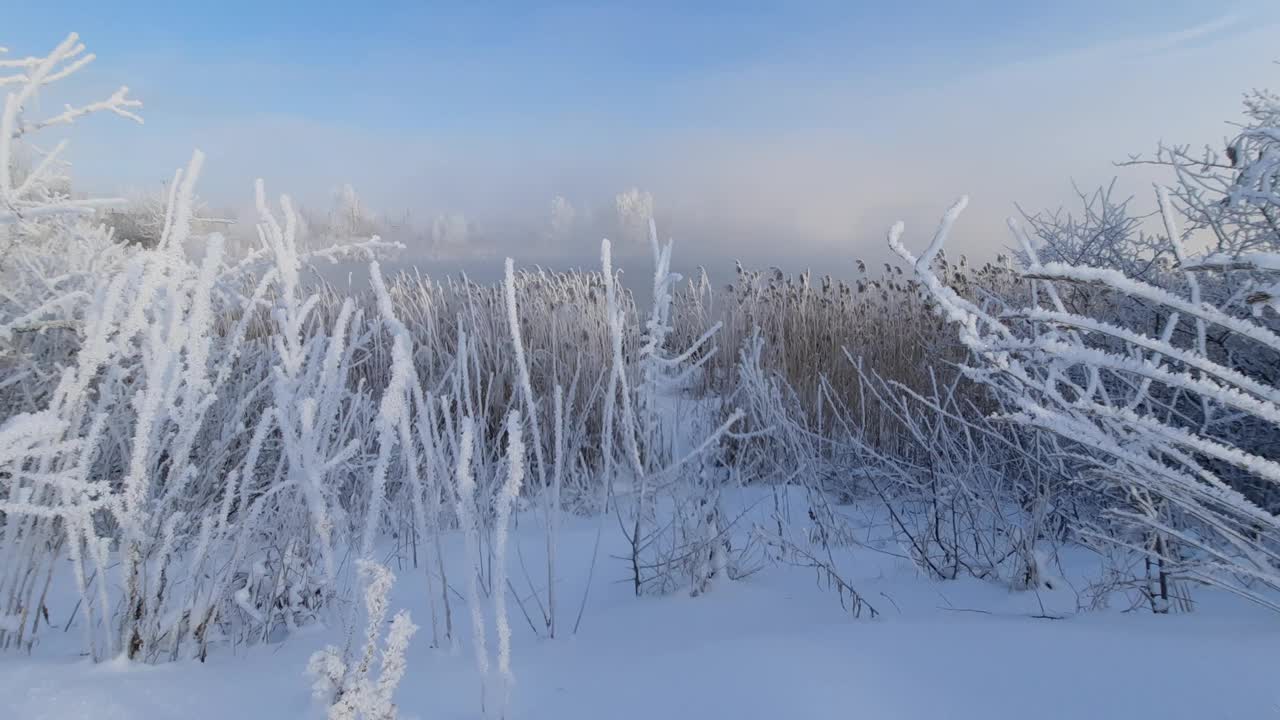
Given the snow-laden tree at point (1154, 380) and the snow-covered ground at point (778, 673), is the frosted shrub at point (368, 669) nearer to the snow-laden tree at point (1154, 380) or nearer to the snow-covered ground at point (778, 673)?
the snow-covered ground at point (778, 673)

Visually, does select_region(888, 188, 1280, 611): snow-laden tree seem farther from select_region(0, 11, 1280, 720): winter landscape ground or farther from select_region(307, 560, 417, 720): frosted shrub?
select_region(307, 560, 417, 720): frosted shrub

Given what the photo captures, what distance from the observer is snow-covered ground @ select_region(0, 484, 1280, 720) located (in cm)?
151

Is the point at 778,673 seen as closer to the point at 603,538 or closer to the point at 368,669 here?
the point at 368,669

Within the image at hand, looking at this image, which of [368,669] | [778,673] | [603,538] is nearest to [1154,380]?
[778,673]

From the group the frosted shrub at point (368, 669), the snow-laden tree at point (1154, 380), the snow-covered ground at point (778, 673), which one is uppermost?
the snow-laden tree at point (1154, 380)

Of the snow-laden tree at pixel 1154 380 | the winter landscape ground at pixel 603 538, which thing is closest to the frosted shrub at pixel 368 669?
the winter landscape ground at pixel 603 538

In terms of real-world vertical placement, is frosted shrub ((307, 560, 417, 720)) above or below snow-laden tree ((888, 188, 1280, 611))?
below

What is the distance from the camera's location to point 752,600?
231cm

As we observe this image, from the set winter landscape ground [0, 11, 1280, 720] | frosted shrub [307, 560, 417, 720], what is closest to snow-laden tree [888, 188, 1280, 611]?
winter landscape ground [0, 11, 1280, 720]

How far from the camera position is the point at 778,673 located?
165 cm

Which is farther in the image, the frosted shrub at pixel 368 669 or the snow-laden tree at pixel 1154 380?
the frosted shrub at pixel 368 669

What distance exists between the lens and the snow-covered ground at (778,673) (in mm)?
1514

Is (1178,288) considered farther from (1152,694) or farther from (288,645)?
(288,645)

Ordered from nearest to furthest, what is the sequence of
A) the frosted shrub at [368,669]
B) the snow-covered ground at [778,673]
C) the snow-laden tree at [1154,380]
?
1. the snow-laden tree at [1154,380]
2. the frosted shrub at [368,669]
3. the snow-covered ground at [778,673]
